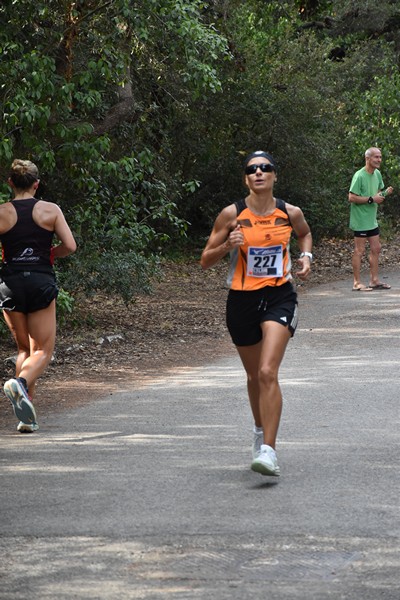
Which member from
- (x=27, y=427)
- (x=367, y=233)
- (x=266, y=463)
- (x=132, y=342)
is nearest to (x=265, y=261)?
(x=266, y=463)

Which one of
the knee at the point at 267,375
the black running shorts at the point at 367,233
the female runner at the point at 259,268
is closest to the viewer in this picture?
the knee at the point at 267,375

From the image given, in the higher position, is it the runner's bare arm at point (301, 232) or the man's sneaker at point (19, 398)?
the runner's bare arm at point (301, 232)

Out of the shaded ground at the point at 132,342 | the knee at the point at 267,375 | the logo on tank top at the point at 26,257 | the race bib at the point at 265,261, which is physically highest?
the race bib at the point at 265,261

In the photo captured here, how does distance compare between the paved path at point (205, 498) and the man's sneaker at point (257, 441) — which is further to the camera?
the man's sneaker at point (257, 441)

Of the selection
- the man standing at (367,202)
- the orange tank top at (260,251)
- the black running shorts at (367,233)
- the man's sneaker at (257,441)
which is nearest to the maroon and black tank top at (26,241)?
the orange tank top at (260,251)

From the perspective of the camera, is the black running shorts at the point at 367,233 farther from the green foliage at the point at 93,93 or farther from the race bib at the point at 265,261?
the race bib at the point at 265,261

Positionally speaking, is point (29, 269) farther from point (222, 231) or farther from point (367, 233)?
point (367, 233)

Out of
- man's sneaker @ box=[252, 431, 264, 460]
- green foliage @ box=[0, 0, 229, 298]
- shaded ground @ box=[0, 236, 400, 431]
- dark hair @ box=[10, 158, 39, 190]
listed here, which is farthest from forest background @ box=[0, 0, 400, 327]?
man's sneaker @ box=[252, 431, 264, 460]

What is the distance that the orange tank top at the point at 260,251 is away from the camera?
7.18 m

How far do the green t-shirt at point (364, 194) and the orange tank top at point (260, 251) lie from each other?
969 centimetres

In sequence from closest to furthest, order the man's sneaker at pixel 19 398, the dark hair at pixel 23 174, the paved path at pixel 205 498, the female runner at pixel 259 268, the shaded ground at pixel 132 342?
the paved path at pixel 205 498, the female runner at pixel 259 268, the man's sneaker at pixel 19 398, the dark hair at pixel 23 174, the shaded ground at pixel 132 342

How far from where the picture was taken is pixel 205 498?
6551 mm

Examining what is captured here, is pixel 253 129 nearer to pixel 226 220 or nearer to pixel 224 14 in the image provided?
pixel 224 14

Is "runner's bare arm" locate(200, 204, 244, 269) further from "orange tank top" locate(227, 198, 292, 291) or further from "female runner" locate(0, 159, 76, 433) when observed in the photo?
"female runner" locate(0, 159, 76, 433)
